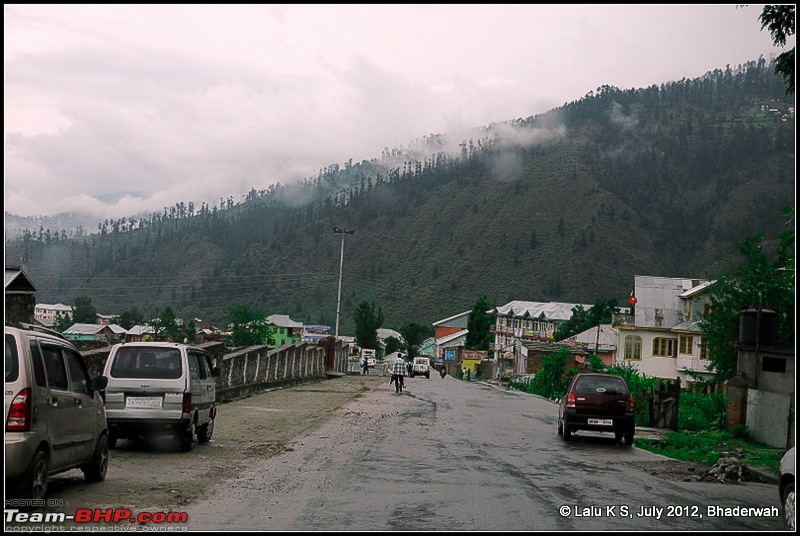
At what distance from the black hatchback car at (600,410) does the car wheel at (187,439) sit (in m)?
9.42

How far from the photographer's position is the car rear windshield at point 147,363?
15023mm

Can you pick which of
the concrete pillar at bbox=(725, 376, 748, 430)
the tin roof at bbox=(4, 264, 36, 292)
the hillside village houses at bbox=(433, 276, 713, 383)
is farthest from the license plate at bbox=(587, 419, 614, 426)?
the hillside village houses at bbox=(433, 276, 713, 383)

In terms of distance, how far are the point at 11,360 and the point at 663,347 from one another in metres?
63.5

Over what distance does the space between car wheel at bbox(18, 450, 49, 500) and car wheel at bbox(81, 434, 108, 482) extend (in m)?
1.86

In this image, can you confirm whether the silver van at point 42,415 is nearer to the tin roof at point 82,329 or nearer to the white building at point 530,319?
the white building at point 530,319

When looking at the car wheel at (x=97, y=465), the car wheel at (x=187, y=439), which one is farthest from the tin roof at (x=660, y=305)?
the car wheel at (x=97, y=465)

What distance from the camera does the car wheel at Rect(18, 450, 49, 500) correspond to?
8586 millimetres

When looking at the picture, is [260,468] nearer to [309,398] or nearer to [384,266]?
[309,398]

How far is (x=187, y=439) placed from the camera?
49.1ft

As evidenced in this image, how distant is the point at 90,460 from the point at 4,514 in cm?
263

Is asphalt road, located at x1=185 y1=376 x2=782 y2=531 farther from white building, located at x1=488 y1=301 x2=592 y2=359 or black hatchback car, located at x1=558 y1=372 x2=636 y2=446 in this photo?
white building, located at x1=488 y1=301 x2=592 y2=359

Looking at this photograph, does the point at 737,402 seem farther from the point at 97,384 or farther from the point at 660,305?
the point at 660,305

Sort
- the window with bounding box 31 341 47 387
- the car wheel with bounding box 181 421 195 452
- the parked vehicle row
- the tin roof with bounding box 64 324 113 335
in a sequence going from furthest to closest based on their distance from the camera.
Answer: the tin roof with bounding box 64 324 113 335 < the car wheel with bounding box 181 421 195 452 < the window with bounding box 31 341 47 387 < the parked vehicle row

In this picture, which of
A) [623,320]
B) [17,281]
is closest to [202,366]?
[17,281]
